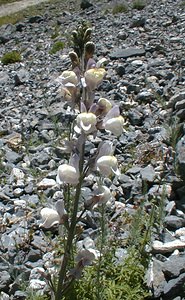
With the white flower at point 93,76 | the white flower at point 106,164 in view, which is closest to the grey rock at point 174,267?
the white flower at point 106,164

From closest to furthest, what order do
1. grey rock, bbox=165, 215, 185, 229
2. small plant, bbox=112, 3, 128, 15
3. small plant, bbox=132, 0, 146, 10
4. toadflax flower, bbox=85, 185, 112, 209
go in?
toadflax flower, bbox=85, 185, 112, 209 → grey rock, bbox=165, 215, 185, 229 → small plant, bbox=132, 0, 146, 10 → small plant, bbox=112, 3, 128, 15

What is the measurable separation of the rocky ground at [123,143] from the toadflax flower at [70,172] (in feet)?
3.07

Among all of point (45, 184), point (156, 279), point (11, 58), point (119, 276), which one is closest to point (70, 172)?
point (119, 276)

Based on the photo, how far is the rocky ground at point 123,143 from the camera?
14.8ft

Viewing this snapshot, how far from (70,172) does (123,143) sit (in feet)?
12.5

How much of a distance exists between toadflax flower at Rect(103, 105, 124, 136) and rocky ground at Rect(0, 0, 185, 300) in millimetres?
904

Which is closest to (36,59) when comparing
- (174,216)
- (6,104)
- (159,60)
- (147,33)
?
(147,33)

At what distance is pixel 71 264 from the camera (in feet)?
13.2

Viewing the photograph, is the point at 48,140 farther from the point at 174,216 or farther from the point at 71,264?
the point at 71,264

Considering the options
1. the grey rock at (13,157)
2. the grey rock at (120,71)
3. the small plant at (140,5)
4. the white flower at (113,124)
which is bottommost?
the small plant at (140,5)

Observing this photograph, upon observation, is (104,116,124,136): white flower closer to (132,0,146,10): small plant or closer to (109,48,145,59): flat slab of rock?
(109,48,145,59): flat slab of rock

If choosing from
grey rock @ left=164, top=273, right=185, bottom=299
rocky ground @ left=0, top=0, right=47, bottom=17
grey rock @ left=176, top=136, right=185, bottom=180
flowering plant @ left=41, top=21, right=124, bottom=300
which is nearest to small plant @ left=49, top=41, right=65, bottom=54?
grey rock @ left=176, top=136, right=185, bottom=180

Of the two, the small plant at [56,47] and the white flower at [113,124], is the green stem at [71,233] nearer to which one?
the white flower at [113,124]

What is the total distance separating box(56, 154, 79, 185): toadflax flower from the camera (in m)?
2.97
